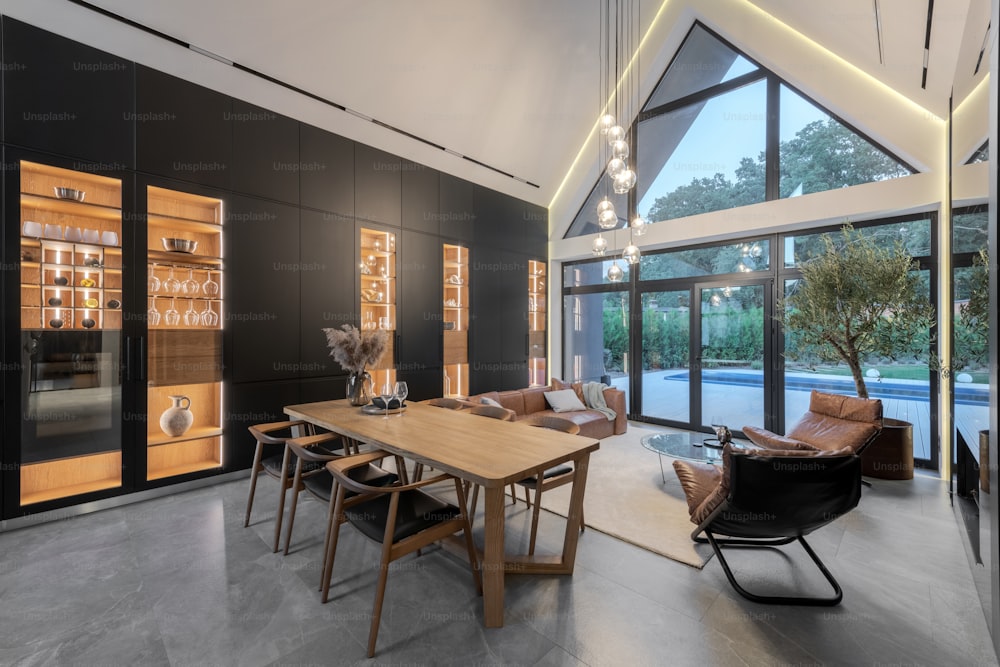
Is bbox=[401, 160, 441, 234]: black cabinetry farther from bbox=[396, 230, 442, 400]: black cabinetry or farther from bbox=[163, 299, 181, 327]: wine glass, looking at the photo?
bbox=[163, 299, 181, 327]: wine glass

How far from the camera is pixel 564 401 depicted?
5777mm

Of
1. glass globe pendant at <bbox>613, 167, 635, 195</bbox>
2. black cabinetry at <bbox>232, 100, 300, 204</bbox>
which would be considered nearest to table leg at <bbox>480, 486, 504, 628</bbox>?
glass globe pendant at <bbox>613, 167, 635, 195</bbox>

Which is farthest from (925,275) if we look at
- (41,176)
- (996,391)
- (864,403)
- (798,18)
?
(41,176)

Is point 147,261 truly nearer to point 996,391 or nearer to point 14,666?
point 14,666

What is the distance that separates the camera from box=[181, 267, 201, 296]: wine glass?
387 centimetres

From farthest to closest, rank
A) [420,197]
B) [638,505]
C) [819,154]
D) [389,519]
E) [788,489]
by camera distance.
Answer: [420,197]
[819,154]
[638,505]
[788,489]
[389,519]

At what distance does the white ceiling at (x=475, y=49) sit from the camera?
3346mm

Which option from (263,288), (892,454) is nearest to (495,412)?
(263,288)

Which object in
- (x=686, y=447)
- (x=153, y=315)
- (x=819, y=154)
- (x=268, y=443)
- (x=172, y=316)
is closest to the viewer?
(x=268, y=443)

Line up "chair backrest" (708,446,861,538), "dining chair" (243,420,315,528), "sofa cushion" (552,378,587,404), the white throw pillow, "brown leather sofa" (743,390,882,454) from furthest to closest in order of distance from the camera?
1. "sofa cushion" (552,378,587,404)
2. the white throw pillow
3. "brown leather sofa" (743,390,882,454)
4. "dining chair" (243,420,315,528)
5. "chair backrest" (708,446,861,538)

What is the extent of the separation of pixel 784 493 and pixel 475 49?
504 centimetres

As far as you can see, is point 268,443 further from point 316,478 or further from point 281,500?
point 316,478

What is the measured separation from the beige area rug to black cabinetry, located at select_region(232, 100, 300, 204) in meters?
3.87

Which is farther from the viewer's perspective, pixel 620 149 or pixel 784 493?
pixel 620 149
